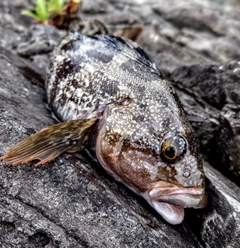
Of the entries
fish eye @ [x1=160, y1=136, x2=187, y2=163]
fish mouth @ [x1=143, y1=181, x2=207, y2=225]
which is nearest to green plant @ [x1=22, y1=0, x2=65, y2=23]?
fish eye @ [x1=160, y1=136, x2=187, y2=163]

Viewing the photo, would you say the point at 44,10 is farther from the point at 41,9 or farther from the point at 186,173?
the point at 186,173

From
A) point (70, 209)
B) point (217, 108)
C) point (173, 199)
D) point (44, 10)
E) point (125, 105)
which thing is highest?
point (125, 105)

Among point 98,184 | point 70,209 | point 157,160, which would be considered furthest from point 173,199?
point 70,209

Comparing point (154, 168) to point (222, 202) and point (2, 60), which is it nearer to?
point (222, 202)

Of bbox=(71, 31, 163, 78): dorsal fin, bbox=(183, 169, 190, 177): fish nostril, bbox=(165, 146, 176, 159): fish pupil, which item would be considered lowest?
bbox=(183, 169, 190, 177): fish nostril

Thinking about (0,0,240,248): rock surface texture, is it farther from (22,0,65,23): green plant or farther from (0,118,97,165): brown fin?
(22,0,65,23): green plant

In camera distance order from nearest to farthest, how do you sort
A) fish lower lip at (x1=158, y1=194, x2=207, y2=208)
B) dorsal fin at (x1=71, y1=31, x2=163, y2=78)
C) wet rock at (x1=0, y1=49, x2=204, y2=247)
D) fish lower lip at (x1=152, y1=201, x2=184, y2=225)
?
wet rock at (x1=0, y1=49, x2=204, y2=247) < fish lower lip at (x1=158, y1=194, x2=207, y2=208) < fish lower lip at (x1=152, y1=201, x2=184, y2=225) < dorsal fin at (x1=71, y1=31, x2=163, y2=78)
